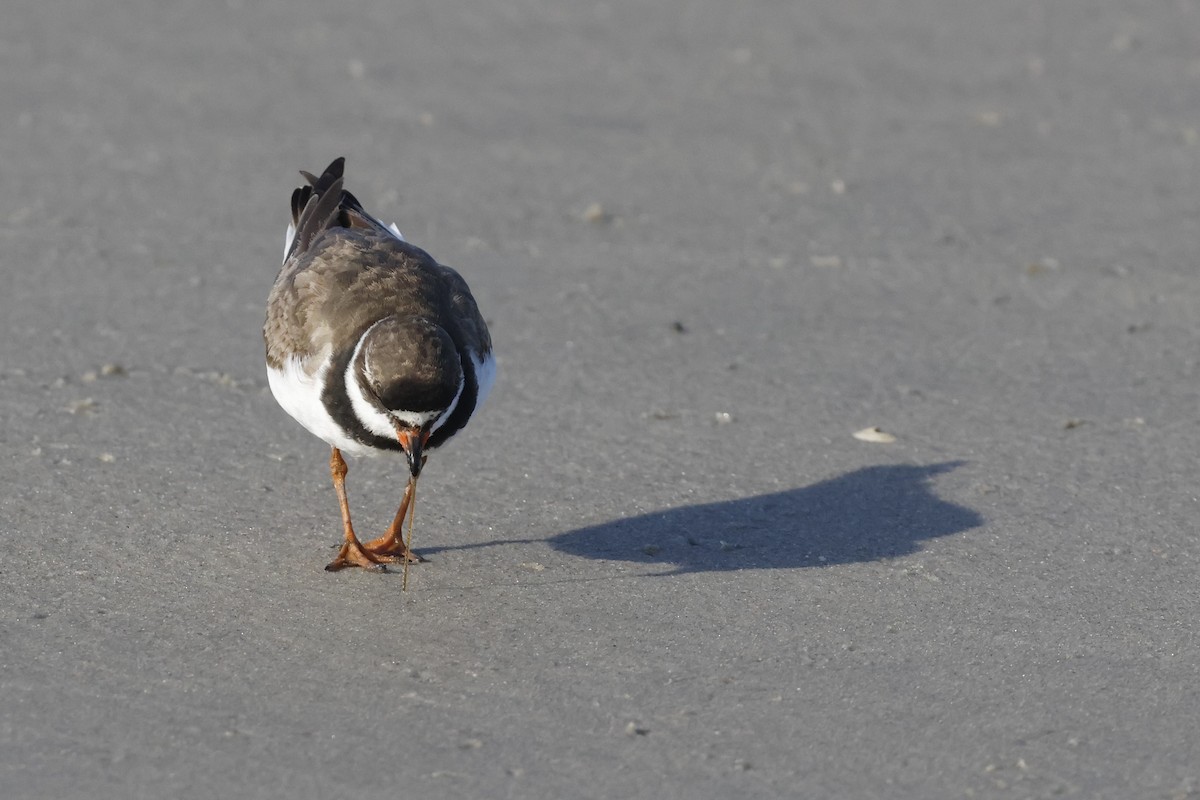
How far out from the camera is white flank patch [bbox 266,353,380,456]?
16.3ft

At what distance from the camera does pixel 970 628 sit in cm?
477

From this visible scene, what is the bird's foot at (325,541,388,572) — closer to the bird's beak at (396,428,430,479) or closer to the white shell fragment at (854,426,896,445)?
the bird's beak at (396,428,430,479)

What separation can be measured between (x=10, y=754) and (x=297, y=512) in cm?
177

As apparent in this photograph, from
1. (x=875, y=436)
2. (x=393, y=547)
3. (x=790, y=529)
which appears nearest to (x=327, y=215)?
(x=393, y=547)

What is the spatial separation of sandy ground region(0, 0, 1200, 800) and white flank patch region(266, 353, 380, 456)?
43 centimetres

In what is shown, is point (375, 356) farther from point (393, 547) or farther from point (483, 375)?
point (393, 547)

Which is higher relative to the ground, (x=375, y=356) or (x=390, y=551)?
(x=375, y=356)

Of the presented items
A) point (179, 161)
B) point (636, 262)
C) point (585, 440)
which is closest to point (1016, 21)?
point (636, 262)

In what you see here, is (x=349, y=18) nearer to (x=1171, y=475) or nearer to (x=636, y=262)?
(x=636, y=262)

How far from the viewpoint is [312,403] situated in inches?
197

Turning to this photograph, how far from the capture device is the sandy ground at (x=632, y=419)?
13.6ft

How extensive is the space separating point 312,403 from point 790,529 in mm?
1597

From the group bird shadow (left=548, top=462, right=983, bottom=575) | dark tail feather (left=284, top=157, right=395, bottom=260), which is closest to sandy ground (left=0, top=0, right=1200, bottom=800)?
bird shadow (left=548, top=462, right=983, bottom=575)

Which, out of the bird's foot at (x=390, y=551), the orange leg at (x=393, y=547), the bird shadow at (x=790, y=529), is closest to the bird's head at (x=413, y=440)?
the orange leg at (x=393, y=547)
